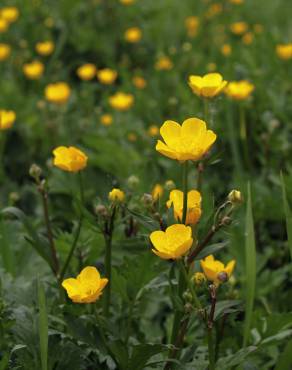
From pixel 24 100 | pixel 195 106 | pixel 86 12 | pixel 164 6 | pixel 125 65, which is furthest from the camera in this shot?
pixel 164 6

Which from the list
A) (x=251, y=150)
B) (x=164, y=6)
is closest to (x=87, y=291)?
(x=251, y=150)

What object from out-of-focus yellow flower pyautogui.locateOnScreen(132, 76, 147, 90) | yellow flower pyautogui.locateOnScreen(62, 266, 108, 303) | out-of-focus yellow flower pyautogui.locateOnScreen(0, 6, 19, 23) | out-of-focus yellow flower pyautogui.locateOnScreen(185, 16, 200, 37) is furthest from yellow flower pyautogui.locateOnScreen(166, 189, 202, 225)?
out-of-focus yellow flower pyautogui.locateOnScreen(185, 16, 200, 37)

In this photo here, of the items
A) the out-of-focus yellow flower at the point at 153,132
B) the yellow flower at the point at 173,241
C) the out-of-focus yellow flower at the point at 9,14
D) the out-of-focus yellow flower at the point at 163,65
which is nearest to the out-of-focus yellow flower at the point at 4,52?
the out-of-focus yellow flower at the point at 9,14

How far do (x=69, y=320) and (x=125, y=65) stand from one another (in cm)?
268

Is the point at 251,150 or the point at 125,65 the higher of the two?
the point at 125,65

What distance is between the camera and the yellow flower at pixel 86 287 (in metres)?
1.37

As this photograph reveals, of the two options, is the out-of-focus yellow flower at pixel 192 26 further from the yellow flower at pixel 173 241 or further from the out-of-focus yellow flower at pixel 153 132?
the yellow flower at pixel 173 241

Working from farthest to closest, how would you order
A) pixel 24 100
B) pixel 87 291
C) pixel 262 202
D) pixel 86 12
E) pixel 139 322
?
pixel 86 12
pixel 24 100
pixel 262 202
pixel 139 322
pixel 87 291

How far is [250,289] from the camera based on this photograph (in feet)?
4.88

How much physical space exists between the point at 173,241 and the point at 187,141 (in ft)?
0.73

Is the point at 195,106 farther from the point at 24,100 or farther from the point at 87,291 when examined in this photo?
the point at 87,291

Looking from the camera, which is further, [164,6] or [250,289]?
[164,6]

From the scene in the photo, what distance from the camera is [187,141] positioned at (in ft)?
4.52

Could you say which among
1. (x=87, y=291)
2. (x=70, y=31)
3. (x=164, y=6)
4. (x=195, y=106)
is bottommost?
(x=87, y=291)
